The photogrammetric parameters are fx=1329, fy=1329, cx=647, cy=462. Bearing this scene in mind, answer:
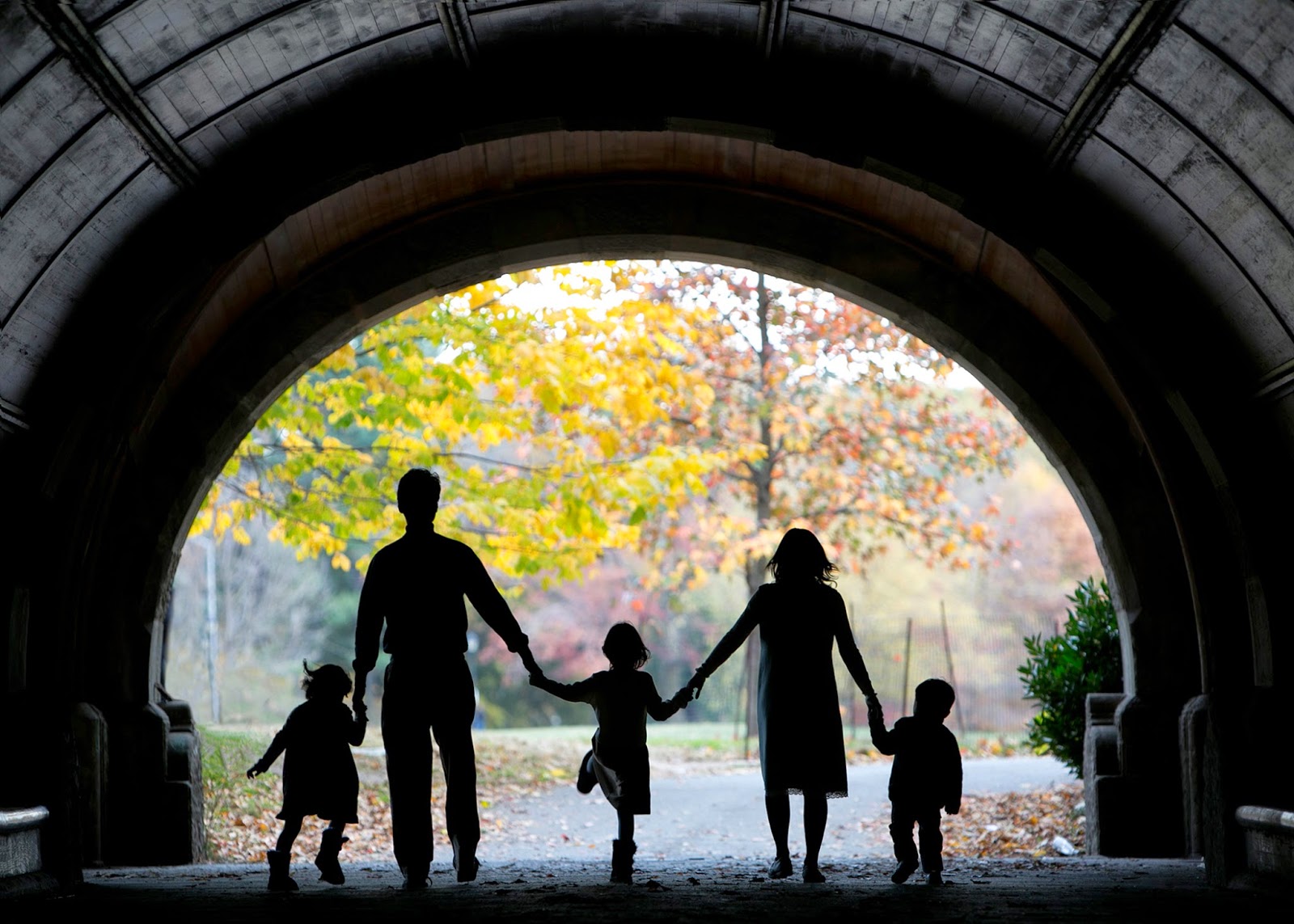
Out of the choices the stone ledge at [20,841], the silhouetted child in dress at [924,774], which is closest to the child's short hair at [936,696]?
the silhouetted child in dress at [924,774]

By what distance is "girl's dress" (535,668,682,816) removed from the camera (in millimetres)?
6742

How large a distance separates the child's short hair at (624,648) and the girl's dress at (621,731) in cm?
6

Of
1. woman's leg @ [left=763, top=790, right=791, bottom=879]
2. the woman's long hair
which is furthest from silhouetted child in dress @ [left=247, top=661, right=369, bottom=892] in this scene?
the woman's long hair

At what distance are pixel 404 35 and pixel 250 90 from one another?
84cm

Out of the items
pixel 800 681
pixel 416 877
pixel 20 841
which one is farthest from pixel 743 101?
pixel 20 841

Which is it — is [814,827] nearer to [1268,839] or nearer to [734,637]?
[734,637]

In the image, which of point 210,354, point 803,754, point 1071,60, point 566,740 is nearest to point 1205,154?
point 1071,60

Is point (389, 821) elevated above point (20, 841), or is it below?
below

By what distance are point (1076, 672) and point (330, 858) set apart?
20.1ft

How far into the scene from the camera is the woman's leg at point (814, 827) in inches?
264

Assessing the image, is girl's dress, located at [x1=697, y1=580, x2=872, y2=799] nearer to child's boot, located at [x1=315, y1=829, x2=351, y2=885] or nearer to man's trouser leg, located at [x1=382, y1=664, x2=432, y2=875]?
man's trouser leg, located at [x1=382, y1=664, x2=432, y2=875]

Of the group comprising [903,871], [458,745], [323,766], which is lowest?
[903,871]

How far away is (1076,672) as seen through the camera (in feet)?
33.5

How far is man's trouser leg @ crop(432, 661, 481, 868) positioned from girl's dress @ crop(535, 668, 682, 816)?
1.54 ft
